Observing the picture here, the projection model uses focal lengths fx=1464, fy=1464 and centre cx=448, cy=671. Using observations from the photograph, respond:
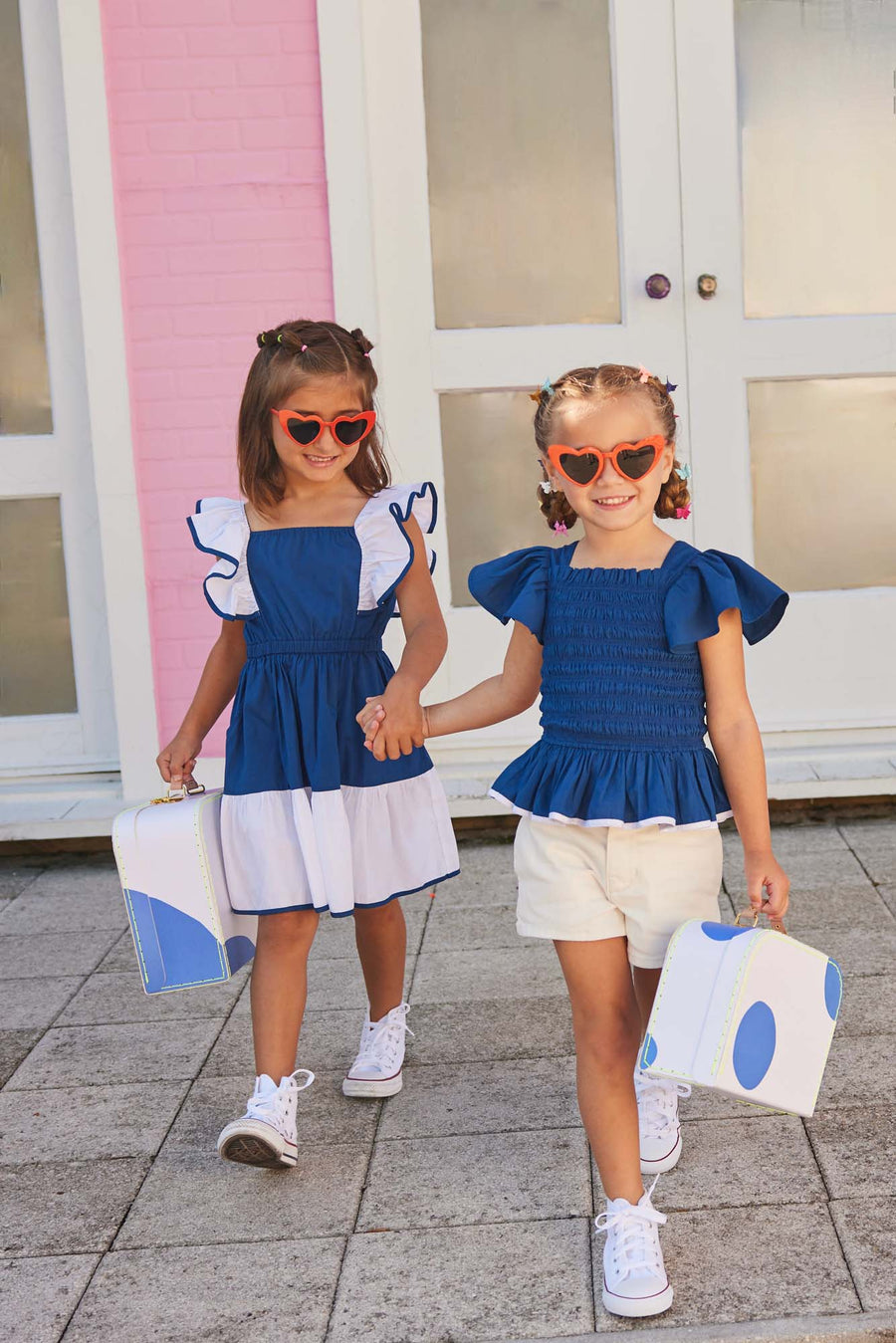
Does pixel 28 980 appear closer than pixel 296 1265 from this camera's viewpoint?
No

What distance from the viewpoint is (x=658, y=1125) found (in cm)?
238

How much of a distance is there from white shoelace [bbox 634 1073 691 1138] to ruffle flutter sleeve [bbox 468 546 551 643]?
768 mm

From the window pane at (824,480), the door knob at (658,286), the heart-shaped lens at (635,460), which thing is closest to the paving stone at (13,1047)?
the heart-shaped lens at (635,460)

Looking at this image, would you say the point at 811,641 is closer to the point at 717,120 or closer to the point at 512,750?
the point at 512,750

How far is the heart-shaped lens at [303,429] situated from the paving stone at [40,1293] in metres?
1.36

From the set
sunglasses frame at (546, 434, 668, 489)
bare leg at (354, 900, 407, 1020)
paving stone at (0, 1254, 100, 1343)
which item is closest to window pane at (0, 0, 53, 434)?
bare leg at (354, 900, 407, 1020)

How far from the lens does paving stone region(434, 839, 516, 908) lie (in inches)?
156

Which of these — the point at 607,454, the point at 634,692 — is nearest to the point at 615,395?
the point at 607,454

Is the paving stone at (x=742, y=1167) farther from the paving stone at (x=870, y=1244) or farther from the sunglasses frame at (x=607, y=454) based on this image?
the sunglasses frame at (x=607, y=454)

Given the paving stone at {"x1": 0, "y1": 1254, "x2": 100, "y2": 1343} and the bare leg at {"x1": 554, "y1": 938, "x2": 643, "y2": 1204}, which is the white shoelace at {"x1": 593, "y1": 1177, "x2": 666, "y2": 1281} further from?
the paving stone at {"x1": 0, "y1": 1254, "x2": 100, "y2": 1343}

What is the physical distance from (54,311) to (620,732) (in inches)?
118

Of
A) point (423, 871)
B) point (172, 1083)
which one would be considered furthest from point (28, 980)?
point (423, 871)

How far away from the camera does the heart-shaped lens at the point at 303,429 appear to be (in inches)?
98.6

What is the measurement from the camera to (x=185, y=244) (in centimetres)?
432
